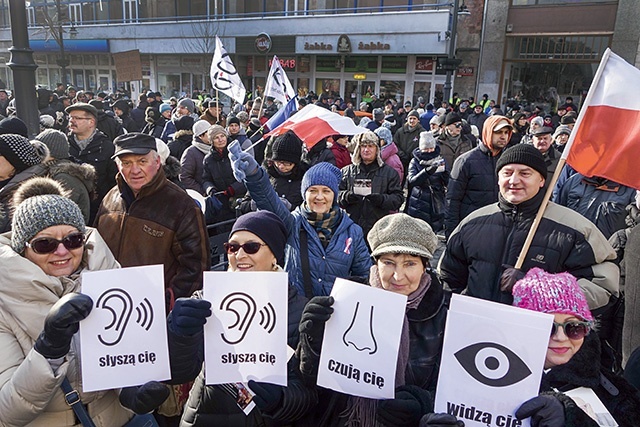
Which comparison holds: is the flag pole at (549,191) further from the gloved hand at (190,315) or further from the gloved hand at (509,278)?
the gloved hand at (190,315)

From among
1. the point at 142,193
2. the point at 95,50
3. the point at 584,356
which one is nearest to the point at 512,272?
the point at 584,356

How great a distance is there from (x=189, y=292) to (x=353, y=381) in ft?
4.87

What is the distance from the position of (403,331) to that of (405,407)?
1.01 feet

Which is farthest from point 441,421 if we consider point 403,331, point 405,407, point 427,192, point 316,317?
point 427,192

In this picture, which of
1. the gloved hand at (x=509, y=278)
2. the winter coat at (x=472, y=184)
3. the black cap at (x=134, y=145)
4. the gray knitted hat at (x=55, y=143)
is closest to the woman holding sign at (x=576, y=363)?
the gloved hand at (x=509, y=278)

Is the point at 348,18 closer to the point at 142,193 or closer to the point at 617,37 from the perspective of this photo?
the point at 617,37

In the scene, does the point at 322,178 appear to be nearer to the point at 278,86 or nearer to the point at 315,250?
the point at 315,250

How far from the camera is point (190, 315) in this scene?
1.85m

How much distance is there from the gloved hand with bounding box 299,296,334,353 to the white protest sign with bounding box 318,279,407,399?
3 cm

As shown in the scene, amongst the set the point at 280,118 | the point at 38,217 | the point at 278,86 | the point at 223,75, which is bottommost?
the point at 38,217

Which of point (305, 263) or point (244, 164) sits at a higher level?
point (244, 164)

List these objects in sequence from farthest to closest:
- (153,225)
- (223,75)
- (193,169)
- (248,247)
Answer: (223,75), (193,169), (153,225), (248,247)

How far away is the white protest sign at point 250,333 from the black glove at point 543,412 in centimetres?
89

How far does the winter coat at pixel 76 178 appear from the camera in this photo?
3.52 m
